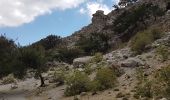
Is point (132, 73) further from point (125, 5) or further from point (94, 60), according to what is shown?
point (125, 5)

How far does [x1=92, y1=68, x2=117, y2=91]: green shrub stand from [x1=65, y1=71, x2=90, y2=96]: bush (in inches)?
53.9

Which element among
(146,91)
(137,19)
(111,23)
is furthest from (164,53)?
(111,23)

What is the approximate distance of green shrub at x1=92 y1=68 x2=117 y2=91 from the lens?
37844 mm

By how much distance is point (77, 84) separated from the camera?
40.1 metres

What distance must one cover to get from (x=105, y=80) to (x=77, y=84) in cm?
325

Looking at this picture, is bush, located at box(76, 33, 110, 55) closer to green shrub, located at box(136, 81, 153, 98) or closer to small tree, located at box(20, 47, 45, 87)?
small tree, located at box(20, 47, 45, 87)

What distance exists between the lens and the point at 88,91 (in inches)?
1517

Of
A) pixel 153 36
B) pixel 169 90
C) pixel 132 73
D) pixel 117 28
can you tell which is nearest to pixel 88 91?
pixel 132 73

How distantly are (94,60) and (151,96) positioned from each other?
88.3 ft

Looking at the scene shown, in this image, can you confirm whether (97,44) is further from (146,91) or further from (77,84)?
(146,91)

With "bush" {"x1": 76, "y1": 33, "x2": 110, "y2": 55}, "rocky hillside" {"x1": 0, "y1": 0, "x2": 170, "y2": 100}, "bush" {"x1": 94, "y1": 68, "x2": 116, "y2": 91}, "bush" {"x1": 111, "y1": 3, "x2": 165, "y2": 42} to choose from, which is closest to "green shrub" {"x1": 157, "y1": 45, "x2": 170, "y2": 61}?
"rocky hillside" {"x1": 0, "y1": 0, "x2": 170, "y2": 100}

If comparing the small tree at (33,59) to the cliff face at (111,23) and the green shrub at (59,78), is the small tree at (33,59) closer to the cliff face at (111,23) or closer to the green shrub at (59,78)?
the green shrub at (59,78)

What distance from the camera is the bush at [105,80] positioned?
124 ft

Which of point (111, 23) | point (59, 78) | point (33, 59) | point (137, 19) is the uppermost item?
point (111, 23)
